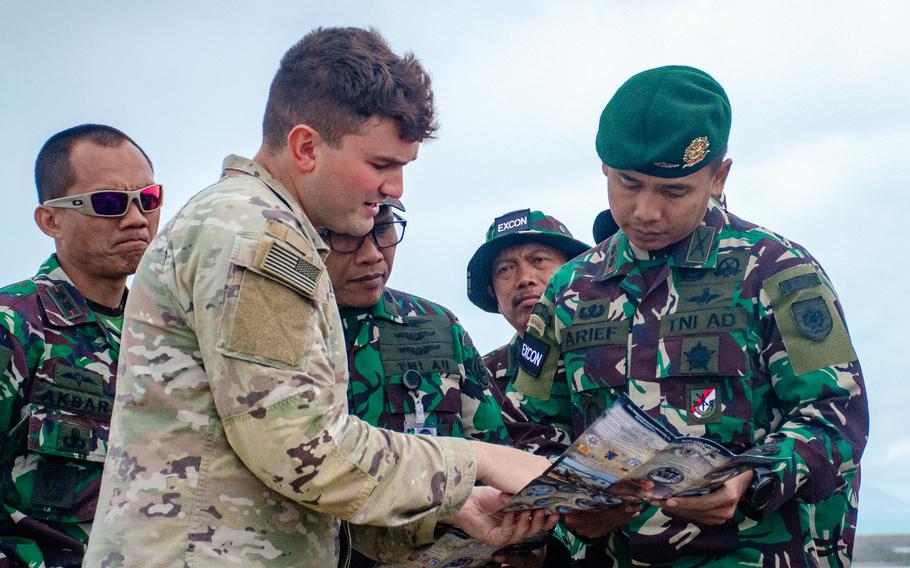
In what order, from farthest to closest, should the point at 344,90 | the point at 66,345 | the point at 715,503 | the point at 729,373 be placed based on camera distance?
the point at 66,345, the point at 729,373, the point at 715,503, the point at 344,90

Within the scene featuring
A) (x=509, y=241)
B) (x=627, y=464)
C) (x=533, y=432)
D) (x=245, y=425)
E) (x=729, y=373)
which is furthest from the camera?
(x=509, y=241)

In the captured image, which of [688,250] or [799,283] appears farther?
[688,250]

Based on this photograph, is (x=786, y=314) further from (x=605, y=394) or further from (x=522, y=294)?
(x=522, y=294)

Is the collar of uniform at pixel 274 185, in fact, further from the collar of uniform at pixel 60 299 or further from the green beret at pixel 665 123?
the collar of uniform at pixel 60 299

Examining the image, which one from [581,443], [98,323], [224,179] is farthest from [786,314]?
[98,323]

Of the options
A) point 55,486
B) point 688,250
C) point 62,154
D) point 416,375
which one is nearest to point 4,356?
point 55,486

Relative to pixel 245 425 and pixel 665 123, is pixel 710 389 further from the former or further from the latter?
pixel 245 425

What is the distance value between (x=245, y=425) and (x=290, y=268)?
14.5 inches

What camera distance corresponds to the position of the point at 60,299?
4.42 meters

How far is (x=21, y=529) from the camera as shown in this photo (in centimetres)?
403

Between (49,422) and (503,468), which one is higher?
(49,422)

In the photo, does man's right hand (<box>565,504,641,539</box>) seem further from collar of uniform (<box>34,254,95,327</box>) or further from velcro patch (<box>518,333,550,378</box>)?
collar of uniform (<box>34,254,95,327</box>)

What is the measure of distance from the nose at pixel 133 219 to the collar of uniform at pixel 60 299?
32 centimetres

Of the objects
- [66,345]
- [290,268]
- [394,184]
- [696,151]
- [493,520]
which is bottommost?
[493,520]
